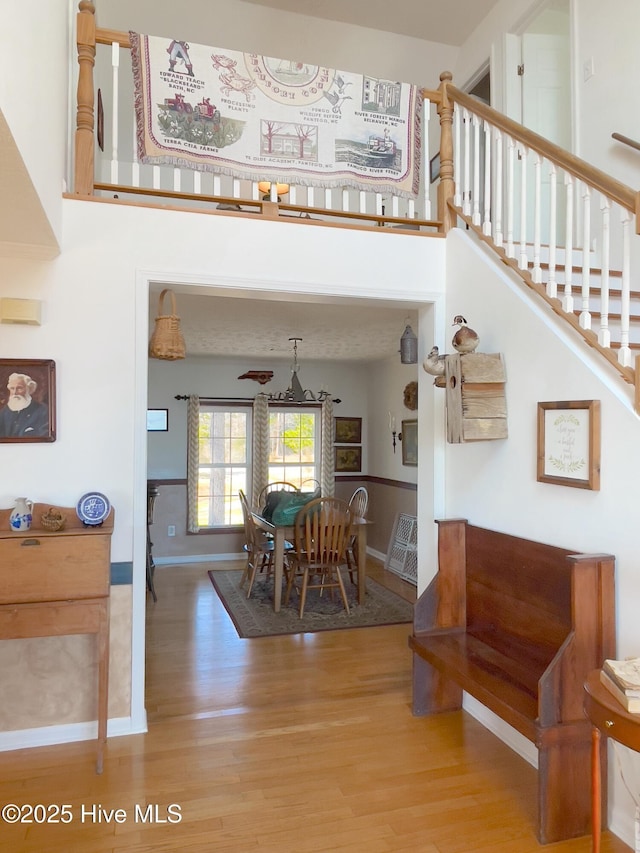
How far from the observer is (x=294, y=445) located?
7.42m

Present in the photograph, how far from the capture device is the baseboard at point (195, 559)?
6.76 meters

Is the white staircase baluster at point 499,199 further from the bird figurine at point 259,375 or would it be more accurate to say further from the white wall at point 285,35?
the bird figurine at point 259,375

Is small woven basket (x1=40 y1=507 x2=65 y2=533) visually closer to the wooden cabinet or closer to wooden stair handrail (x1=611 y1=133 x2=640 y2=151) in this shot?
the wooden cabinet

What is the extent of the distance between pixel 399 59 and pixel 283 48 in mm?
1080

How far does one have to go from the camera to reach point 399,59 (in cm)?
539

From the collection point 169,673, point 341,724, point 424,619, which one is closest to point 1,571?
point 169,673

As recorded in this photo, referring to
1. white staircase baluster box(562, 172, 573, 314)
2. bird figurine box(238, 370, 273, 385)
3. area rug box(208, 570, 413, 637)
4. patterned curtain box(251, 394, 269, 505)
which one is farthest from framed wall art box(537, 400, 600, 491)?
patterned curtain box(251, 394, 269, 505)

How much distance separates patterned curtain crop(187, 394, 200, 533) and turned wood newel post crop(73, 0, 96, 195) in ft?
13.7

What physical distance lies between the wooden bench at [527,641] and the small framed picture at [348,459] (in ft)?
15.2

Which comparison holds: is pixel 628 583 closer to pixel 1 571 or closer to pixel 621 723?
pixel 621 723

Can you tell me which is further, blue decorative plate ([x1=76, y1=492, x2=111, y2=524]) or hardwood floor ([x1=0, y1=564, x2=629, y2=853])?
blue decorative plate ([x1=76, y1=492, x2=111, y2=524])

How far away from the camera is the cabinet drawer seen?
2391 millimetres

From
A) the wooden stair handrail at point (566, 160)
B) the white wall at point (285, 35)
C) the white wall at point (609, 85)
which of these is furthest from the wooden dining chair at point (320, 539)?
the white wall at point (285, 35)

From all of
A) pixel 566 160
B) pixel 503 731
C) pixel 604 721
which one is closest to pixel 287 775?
pixel 503 731
